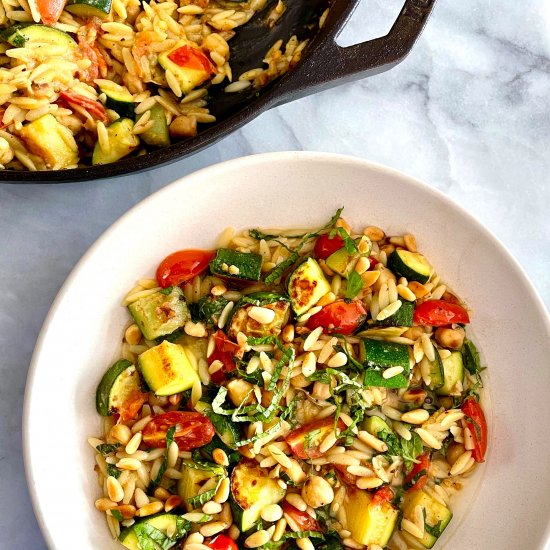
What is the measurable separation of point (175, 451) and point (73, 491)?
9.1 inches

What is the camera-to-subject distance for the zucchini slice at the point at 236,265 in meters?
1.69

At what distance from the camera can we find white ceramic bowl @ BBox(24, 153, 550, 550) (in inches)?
64.4

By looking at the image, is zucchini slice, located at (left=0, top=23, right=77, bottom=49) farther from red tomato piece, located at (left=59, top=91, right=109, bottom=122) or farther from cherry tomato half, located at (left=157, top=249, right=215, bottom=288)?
cherry tomato half, located at (left=157, top=249, right=215, bottom=288)

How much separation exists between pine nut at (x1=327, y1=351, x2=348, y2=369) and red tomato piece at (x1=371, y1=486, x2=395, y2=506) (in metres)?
0.28

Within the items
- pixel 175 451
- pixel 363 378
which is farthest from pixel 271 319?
pixel 175 451

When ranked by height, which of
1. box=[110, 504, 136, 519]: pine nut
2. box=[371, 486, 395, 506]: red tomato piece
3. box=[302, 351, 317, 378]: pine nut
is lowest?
box=[110, 504, 136, 519]: pine nut

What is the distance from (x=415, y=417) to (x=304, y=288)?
372 millimetres

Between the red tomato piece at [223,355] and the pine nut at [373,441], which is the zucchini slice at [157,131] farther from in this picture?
the pine nut at [373,441]

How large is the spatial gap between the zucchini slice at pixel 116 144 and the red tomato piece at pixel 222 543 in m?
0.83

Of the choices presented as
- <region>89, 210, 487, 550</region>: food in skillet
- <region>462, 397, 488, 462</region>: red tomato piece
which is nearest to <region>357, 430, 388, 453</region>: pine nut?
<region>89, 210, 487, 550</region>: food in skillet

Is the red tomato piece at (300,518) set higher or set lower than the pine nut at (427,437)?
lower

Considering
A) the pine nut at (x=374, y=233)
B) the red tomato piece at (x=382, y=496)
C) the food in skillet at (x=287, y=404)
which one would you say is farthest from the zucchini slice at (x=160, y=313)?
the red tomato piece at (x=382, y=496)

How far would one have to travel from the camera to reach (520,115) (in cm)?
204

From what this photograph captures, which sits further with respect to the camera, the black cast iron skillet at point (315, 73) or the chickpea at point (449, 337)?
the chickpea at point (449, 337)
